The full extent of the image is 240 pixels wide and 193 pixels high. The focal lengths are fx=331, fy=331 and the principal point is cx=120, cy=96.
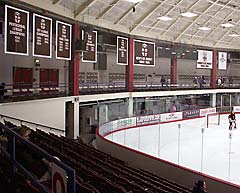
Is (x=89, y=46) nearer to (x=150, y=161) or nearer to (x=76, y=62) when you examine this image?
(x=76, y=62)

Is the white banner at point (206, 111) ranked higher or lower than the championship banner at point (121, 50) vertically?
lower

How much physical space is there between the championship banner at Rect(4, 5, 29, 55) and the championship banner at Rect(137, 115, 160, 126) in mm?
9650

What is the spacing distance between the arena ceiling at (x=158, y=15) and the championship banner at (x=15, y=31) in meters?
2.33

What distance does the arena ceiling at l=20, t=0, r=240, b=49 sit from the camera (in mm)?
15281

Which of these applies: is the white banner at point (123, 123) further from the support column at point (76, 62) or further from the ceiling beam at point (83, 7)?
the ceiling beam at point (83, 7)

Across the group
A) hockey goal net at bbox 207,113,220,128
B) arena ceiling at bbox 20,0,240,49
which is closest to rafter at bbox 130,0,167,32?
arena ceiling at bbox 20,0,240,49

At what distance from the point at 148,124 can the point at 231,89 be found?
13159 mm

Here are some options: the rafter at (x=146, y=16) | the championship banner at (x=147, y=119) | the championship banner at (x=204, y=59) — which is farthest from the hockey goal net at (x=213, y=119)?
the rafter at (x=146, y=16)

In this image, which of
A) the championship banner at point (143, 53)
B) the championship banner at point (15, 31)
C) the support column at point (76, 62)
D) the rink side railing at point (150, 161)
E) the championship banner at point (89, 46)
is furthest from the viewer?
the championship banner at point (143, 53)

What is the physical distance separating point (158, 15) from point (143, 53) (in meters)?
3.36

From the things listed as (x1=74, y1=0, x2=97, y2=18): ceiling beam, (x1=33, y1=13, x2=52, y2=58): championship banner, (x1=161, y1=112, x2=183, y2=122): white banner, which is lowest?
(x1=161, y1=112, x2=183, y2=122): white banner

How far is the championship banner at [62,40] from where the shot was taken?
1220cm

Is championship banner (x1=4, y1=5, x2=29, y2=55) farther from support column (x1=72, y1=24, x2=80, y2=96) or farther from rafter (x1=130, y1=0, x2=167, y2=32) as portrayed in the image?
rafter (x1=130, y1=0, x2=167, y2=32)

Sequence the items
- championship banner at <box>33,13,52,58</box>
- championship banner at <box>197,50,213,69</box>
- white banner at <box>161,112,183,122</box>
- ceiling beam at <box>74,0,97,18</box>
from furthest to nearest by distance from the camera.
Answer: championship banner at <box>197,50,213,69</box> < white banner at <box>161,112,183,122</box> < ceiling beam at <box>74,0,97,18</box> < championship banner at <box>33,13,52,58</box>
